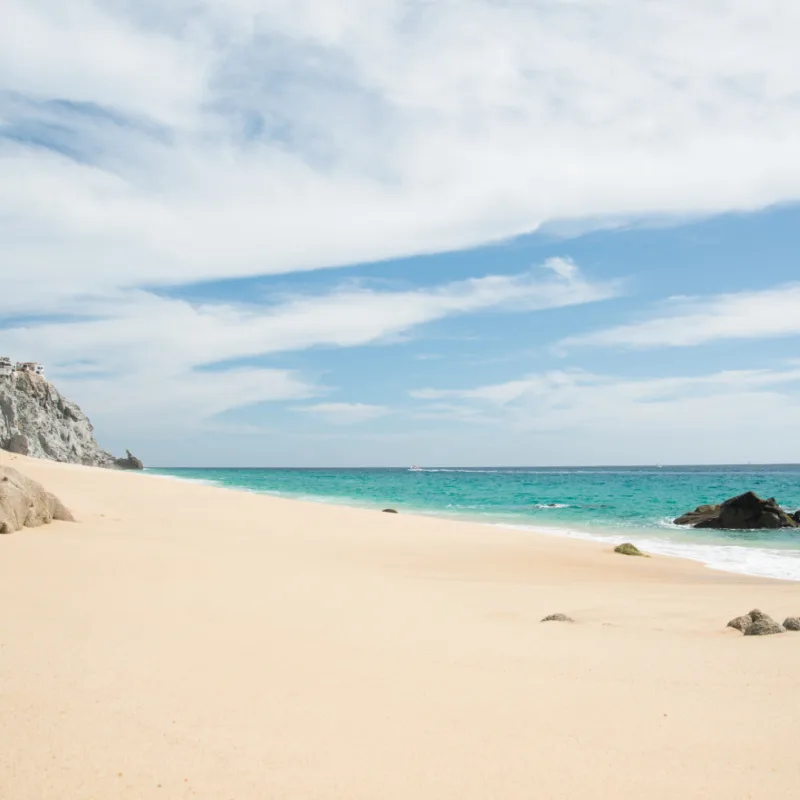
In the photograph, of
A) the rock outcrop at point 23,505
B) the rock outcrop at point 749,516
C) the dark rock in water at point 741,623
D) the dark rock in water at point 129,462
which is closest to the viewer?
the dark rock in water at point 741,623

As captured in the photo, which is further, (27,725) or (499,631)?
(499,631)

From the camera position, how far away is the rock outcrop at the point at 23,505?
10531 millimetres

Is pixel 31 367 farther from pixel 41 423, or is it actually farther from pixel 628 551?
pixel 628 551

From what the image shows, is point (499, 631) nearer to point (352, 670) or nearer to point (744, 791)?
point (352, 670)

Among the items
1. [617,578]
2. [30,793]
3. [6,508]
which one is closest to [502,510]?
[617,578]

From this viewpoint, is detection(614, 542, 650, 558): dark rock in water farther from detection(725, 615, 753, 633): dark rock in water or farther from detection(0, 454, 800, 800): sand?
detection(725, 615, 753, 633): dark rock in water

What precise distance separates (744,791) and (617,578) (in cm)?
1079

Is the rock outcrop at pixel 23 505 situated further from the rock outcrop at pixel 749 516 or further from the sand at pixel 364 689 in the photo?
the rock outcrop at pixel 749 516

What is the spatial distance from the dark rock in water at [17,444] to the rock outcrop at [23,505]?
2816 inches

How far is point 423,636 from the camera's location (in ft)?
20.6

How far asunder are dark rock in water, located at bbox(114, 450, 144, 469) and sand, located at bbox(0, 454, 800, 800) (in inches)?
4979

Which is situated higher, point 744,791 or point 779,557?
point 744,791

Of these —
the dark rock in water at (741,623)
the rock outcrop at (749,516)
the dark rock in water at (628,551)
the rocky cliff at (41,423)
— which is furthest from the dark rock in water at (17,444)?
the dark rock in water at (741,623)

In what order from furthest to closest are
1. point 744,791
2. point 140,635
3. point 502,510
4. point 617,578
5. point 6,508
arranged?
point 502,510 < point 617,578 < point 6,508 < point 140,635 < point 744,791
